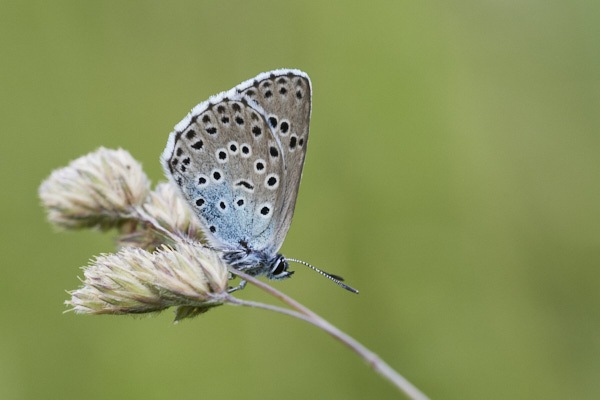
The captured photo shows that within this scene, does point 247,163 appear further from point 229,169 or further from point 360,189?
point 360,189

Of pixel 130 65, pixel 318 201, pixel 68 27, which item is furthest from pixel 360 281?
pixel 68 27

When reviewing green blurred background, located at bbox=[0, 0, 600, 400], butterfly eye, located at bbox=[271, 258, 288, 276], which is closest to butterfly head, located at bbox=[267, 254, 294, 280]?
butterfly eye, located at bbox=[271, 258, 288, 276]

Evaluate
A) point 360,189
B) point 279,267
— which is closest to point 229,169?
point 279,267

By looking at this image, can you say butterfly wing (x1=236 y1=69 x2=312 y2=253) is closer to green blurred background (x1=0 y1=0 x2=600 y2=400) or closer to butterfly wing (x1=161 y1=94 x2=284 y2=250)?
butterfly wing (x1=161 y1=94 x2=284 y2=250)

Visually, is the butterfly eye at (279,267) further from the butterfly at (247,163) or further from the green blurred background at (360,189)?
the green blurred background at (360,189)

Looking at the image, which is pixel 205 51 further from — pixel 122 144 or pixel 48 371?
pixel 48 371
